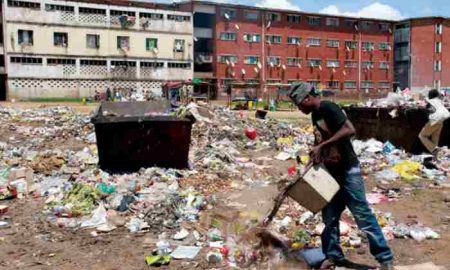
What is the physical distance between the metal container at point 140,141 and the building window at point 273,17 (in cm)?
4667

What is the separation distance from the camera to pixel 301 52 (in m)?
55.5

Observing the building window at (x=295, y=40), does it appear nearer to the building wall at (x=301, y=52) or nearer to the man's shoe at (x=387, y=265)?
the building wall at (x=301, y=52)

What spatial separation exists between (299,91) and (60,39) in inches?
1688

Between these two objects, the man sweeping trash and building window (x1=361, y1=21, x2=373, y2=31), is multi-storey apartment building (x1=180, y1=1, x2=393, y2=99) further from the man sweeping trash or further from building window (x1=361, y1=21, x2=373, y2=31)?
the man sweeping trash

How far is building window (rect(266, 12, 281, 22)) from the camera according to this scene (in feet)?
175

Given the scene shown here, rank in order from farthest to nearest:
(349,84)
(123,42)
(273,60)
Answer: (349,84)
(273,60)
(123,42)

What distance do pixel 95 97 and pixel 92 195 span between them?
37183 mm

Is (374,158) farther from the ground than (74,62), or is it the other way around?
(74,62)

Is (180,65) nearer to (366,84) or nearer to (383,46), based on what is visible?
(366,84)

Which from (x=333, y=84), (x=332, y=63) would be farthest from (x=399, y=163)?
(x=332, y=63)

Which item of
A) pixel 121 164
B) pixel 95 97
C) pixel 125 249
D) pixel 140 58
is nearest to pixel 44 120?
pixel 121 164

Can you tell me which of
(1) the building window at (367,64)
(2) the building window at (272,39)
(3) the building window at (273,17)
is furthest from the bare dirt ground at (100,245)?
(1) the building window at (367,64)

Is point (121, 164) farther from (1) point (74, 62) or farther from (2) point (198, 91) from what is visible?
(2) point (198, 91)

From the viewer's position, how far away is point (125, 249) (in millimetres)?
4941
